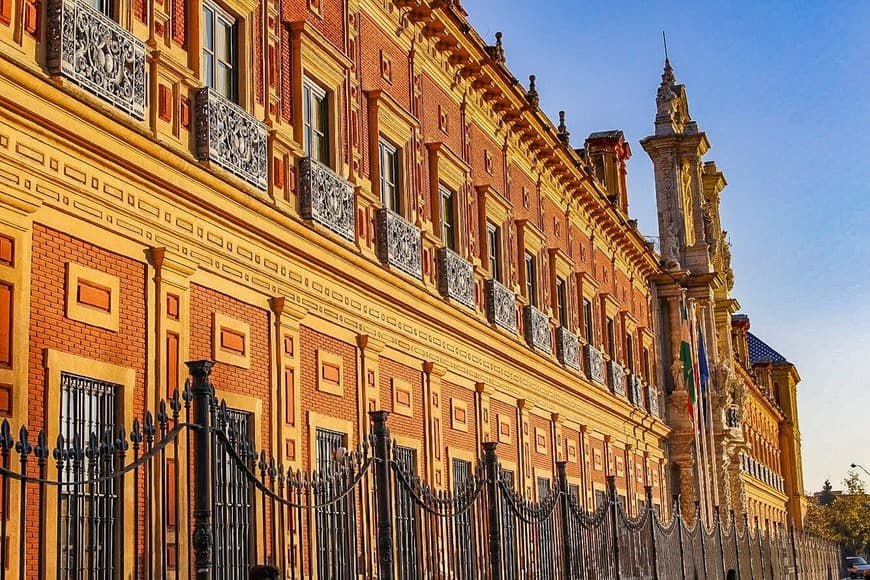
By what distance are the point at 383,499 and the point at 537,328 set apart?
15152mm

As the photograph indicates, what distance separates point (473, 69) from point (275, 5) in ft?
23.5

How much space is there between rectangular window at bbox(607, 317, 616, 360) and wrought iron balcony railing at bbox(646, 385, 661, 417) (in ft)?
10.9

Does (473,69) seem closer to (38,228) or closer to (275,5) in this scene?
(275,5)

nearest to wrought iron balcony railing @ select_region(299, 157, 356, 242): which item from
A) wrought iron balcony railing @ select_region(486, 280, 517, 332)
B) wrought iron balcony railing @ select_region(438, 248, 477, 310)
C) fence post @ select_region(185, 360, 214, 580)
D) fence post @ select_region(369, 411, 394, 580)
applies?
wrought iron balcony railing @ select_region(438, 248, 477, 310)

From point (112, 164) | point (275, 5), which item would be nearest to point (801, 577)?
point (275, 5)

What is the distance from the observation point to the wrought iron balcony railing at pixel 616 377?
100 ft

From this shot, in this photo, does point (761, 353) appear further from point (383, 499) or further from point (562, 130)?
point (383, 499)

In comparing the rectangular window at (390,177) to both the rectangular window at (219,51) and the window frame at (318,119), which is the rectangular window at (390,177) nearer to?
the window frame at (318,119)

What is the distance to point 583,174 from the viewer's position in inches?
1103

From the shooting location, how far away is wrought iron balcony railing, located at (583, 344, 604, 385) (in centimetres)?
2832

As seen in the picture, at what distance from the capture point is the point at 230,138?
1276cm

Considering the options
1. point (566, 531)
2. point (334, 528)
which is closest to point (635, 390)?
point (566, 531)

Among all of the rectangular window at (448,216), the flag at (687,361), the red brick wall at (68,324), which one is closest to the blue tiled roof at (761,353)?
the flag at (687,361)

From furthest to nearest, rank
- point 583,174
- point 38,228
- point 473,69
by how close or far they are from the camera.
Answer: point 583,174, point 473,69, point 38,228
